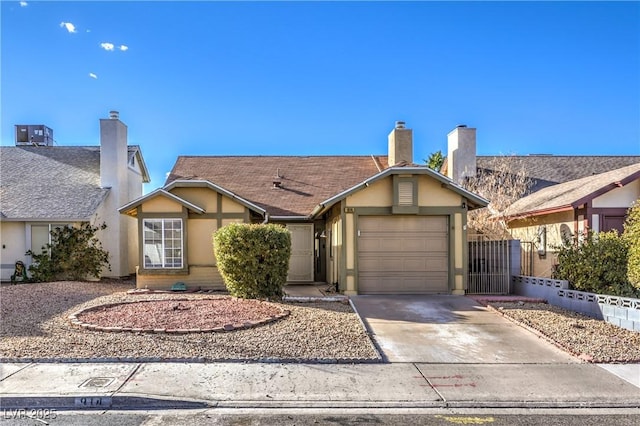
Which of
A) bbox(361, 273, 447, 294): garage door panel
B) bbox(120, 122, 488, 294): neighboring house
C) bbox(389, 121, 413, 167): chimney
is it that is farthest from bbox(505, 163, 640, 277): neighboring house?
bbox(389, 121, 413, 167): chimney

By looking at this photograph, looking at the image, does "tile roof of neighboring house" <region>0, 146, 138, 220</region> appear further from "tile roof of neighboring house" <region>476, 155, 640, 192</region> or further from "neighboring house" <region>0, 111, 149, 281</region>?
"tile roof of neighboring house" <region>476, 155, 640, 192</region>

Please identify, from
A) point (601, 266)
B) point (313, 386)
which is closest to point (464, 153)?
point (601, 266)

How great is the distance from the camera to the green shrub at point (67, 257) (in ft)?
48.4

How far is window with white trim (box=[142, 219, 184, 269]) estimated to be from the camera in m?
13.3

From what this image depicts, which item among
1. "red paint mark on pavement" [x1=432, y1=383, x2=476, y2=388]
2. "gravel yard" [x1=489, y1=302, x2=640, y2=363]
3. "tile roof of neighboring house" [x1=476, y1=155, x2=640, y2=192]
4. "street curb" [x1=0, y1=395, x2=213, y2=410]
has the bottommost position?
"red paint mark on pavement" [x1=432, y1=383, x2=476, y2=388]

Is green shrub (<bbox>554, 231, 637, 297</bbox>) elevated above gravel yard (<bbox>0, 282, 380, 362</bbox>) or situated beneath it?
elevated above

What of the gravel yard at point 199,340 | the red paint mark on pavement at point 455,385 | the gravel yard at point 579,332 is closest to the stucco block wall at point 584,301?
the gravel yard at point 579,332

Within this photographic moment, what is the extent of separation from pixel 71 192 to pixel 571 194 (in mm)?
18591

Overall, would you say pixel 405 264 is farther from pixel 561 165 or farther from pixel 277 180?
pixel 561 165

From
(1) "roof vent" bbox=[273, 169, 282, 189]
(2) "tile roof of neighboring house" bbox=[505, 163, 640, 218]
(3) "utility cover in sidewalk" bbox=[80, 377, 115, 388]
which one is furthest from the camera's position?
(1) "roof vent" bbox=[273, 169, 282, 189]

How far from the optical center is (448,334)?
8.04 meters

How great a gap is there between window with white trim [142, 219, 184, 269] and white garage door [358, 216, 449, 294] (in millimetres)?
5911

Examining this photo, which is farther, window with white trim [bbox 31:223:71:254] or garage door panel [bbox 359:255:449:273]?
window with white trim [bbox 31:223:71:254]

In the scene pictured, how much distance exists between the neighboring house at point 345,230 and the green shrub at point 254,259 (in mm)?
2353
